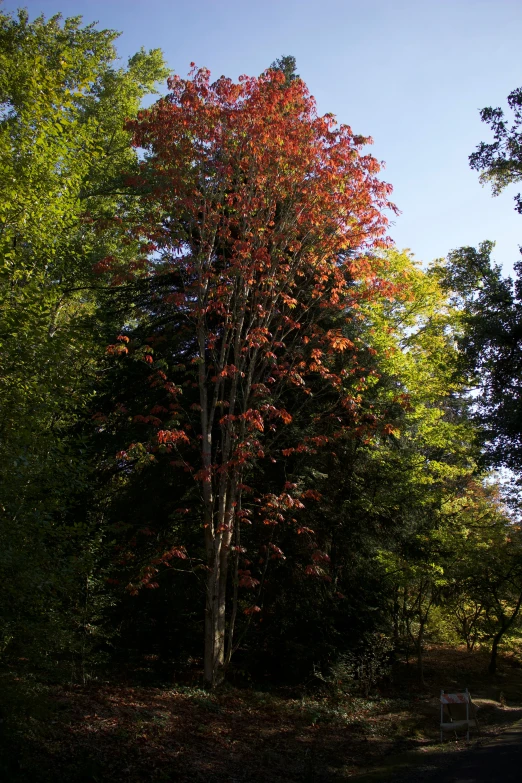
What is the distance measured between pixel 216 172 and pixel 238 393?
16.1 feet

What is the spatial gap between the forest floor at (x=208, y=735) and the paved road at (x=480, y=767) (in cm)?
28

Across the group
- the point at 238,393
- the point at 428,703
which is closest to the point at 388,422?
the point at 238,393

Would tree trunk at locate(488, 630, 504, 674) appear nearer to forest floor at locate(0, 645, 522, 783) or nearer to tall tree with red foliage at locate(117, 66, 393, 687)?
forest floor at locate(0, 645, 522, 783)

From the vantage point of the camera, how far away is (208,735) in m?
8.89

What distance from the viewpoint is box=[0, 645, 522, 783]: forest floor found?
670 centimetres

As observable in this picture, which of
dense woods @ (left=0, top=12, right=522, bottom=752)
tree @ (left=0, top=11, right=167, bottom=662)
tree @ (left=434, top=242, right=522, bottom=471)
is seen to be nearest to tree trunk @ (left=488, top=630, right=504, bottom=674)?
dense woods @ (left=0, top=12, right=522, bottom=752)

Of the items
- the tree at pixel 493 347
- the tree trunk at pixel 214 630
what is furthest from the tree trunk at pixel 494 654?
the tree trunk at pixel 214 630

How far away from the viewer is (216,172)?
12.0 meters

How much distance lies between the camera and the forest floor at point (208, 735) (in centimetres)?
670

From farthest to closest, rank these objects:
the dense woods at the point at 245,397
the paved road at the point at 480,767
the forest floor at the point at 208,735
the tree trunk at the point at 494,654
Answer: the tree trunk at the point at 494,654 < the dense woods at the point at 245,397 < the paved road at the point at 480,767 < the forest floor at the point at 208,735

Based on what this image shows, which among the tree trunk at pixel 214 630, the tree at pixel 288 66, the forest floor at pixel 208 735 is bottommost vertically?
the forest floor at pixel 208 735

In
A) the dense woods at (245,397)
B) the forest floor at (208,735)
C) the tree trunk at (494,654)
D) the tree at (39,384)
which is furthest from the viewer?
the tree trunk at (494,654)

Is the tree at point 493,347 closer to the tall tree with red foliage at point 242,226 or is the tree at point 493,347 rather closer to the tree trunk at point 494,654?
the tall tree with red foliage at point 242,226

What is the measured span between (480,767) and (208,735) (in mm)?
4157
